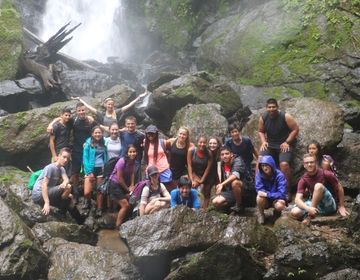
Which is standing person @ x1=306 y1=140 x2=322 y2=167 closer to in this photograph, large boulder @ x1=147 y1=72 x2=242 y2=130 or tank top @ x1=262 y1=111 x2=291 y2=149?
tank top @ x1=262 y1=111 x2=291 y2=149

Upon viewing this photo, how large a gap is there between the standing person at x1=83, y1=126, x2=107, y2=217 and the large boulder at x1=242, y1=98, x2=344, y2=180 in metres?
3.90

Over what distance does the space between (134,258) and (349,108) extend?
9117mm

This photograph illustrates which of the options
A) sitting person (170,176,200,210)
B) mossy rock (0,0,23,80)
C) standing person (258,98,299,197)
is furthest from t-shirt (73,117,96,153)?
mossy rock (0,0,23,80)

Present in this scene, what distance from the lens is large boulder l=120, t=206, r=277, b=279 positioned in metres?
7.65

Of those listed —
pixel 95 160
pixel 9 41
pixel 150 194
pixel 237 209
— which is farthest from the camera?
pixel 9 41

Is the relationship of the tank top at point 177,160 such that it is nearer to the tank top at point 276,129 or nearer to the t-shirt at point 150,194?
the t-shirt at point 150,194

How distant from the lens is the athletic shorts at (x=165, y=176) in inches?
373

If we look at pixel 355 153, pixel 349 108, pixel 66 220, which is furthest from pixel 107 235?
pixel 349 108

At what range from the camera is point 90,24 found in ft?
85.6

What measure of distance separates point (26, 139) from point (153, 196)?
5.01 m

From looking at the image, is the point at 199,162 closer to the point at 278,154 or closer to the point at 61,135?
the point at 278,154

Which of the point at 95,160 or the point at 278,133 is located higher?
the point at 278,133

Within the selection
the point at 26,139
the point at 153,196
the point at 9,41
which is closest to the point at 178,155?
the point at 153,196

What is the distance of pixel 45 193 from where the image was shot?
927cm
